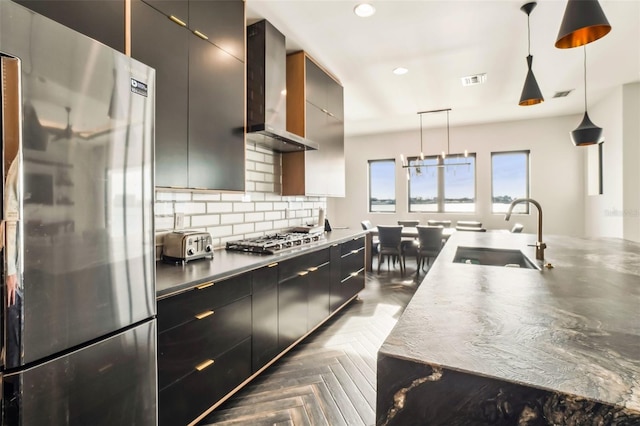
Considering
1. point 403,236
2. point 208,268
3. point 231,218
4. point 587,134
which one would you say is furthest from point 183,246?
point 403,236

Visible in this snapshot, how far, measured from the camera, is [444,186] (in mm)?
6941

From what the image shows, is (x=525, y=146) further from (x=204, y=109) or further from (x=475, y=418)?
(x=475, y=418)

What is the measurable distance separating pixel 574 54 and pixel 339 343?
3.91 m

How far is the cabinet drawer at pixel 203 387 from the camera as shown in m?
1.47

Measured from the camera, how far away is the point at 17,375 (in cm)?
92

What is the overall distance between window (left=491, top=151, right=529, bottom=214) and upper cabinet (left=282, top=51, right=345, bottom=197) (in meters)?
4.29

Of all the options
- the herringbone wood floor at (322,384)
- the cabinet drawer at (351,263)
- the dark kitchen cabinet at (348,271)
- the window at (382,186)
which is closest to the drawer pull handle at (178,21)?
the dark kitchen cabinet at (348,271)

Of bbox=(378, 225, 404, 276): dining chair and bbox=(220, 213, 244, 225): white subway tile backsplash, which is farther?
bbox=(378, 225, 404, 276): dining chair

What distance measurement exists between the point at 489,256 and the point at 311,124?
2.15 m

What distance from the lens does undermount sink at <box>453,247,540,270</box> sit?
2284 mm

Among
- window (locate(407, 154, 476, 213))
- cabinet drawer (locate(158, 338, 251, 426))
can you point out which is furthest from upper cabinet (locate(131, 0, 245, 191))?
window (locate(407, 154, 476, 213))

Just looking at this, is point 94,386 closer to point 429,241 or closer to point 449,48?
point 449,48

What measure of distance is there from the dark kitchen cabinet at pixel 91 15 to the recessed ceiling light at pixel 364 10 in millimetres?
1734

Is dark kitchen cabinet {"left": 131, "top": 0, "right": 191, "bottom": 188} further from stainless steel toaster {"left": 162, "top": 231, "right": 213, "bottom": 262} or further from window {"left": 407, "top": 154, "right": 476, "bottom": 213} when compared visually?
window {"left": 407, "top": 154, "right": 476, "bottom": 213}
